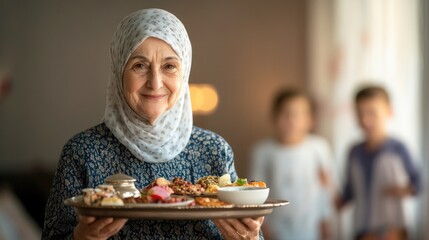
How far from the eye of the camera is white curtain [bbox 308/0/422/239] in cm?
528

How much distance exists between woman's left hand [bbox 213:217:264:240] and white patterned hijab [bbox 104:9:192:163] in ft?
0.66

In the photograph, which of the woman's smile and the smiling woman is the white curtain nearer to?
the smiling woman

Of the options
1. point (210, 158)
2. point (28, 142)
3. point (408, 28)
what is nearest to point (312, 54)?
point (408, 28)

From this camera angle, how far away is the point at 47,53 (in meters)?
6.89

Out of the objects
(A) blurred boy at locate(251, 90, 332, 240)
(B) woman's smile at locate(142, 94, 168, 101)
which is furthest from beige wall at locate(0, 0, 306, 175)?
(B) woman's smile at locate(142, 94, 168, 101)

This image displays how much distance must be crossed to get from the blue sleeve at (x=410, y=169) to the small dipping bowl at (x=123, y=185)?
3442 mm

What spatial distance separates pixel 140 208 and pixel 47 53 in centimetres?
556

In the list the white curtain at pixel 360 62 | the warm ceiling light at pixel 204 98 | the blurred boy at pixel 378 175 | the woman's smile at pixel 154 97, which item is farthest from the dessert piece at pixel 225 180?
the warm ceiling light at pixel 204 98

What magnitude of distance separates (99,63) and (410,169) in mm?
2767

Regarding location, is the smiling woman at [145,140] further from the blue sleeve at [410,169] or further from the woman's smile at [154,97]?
the blue sleeve at [410,169]

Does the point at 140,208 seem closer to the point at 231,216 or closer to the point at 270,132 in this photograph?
the point at 231,216

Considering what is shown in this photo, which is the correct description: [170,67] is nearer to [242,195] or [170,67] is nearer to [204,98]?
[242,195]

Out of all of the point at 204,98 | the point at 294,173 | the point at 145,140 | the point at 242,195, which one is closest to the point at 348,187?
the point at 294,173

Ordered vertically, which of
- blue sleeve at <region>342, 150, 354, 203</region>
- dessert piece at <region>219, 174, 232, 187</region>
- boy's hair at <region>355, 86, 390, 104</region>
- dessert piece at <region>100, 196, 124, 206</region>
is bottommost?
blue sleeve at <region>342, 150, 354, 203</region>
